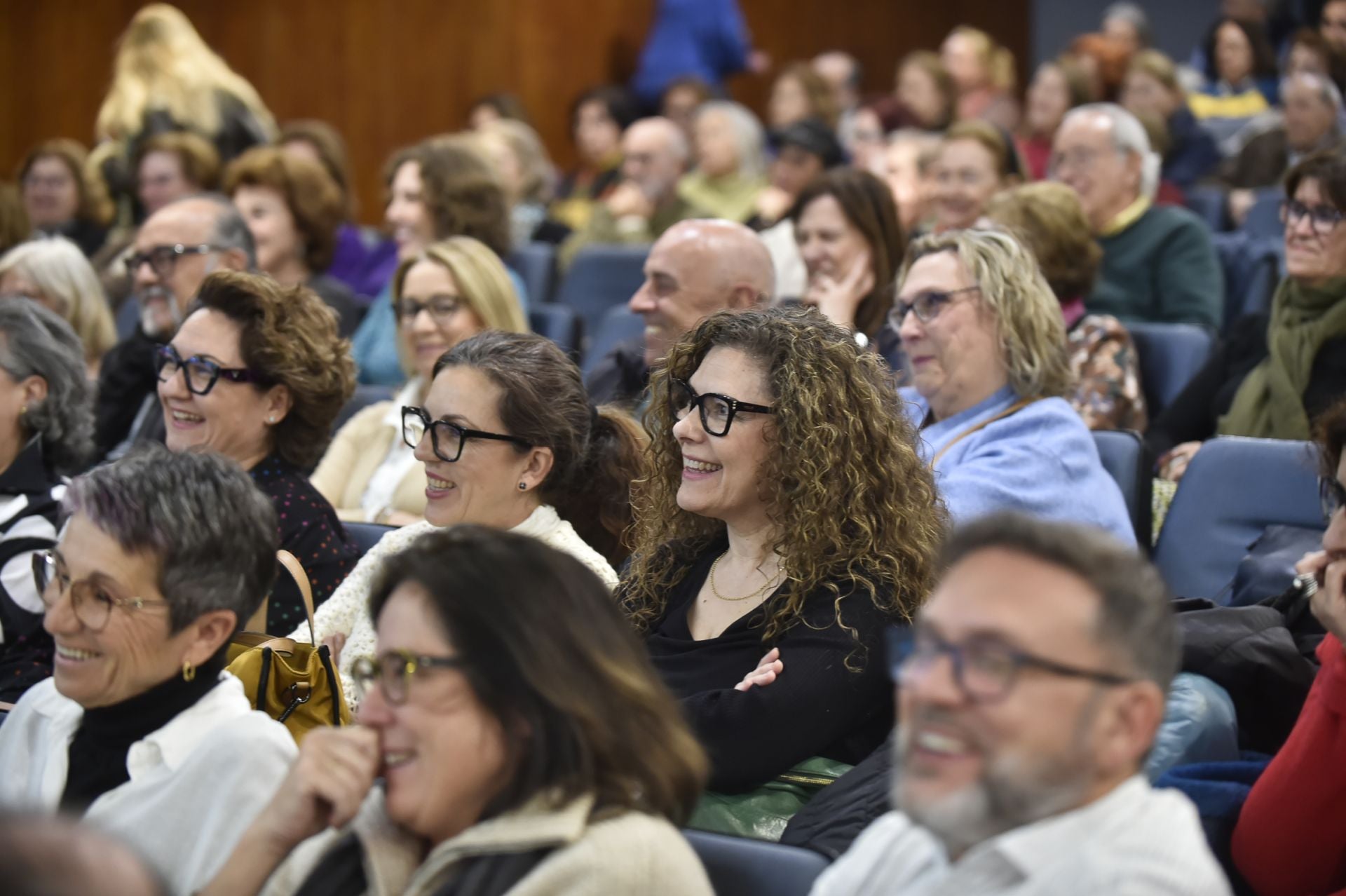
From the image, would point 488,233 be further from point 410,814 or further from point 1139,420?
point 410,814

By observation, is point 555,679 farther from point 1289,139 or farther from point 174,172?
point 1289,139

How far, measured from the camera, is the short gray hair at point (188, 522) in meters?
1.92

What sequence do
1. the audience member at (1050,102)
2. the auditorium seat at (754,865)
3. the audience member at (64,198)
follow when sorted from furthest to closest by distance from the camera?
the audience member at (1050,102), the audience member at (64,198), the auditorium seat at (754,865)

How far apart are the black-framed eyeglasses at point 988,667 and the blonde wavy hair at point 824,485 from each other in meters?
0.78

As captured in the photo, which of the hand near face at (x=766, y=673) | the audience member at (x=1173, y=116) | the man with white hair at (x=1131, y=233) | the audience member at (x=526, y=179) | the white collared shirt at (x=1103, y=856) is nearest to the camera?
the white collared shirt at (x=1103, y=856)

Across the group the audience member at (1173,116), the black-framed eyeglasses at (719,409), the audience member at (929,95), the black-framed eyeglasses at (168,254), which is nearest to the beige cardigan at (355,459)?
the black-framed eyeglasses at (168,254)

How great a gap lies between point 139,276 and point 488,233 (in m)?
1.29

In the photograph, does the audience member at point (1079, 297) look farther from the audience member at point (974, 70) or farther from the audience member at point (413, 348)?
the audience member at point (974, 70)

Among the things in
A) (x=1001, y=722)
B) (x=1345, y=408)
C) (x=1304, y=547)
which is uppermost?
(x=1345, y=408)

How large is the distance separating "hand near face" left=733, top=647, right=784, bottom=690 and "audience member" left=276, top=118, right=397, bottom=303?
3.75 metres

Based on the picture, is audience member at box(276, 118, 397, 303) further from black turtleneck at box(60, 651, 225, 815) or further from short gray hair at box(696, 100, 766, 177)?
black turtleneck at box(60, 651, 225, 815)

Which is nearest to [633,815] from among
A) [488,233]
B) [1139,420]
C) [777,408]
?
[777,408]

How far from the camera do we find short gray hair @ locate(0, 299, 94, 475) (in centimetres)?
307

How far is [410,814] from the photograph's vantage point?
1569 mm
